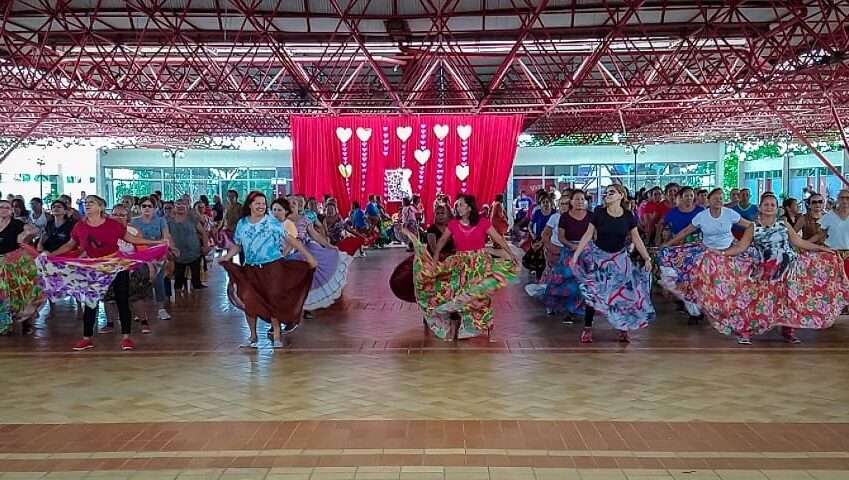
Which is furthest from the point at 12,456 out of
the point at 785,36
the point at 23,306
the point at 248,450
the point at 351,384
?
the point at 785,36

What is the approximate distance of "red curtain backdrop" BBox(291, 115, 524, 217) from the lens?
22.7 metres

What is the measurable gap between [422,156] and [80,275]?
15.9m

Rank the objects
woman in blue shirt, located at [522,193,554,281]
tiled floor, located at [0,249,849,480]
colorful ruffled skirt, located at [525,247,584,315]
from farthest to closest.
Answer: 1. woman in blue shirt, located at [522,193,554,281]
2. colorful ruffled skirt, located at [525,247,584,315]
3. tiled floor, located at [0,249,849,480]

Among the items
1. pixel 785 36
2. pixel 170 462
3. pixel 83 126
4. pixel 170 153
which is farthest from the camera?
pixel 170 153

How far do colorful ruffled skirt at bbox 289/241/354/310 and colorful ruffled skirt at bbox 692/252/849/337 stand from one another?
3840 millimetres

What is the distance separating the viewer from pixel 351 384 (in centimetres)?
611

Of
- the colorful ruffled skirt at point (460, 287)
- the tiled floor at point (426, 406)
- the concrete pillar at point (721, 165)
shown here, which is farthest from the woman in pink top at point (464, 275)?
the concrete pillar at point (721, 165)

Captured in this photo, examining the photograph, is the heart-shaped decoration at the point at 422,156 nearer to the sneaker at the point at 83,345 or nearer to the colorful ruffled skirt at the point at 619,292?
the colorful ruffled skirt at the point at 619,292

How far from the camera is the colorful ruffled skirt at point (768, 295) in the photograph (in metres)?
7.55

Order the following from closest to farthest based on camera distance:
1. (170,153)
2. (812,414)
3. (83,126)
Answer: (812,414) → (83,126) → (170,153)

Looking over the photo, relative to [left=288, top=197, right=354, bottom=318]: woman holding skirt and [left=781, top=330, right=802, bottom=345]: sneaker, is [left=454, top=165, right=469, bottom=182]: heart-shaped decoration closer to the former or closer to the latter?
[left=288, top=197, right=354, bottom=318]: woman holding skirt

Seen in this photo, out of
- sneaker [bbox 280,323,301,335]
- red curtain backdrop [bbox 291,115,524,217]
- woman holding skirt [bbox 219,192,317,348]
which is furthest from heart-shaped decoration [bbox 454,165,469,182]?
woman holding skirt [bbox 219,192,317,348]

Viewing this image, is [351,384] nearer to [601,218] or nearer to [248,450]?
[248,450]

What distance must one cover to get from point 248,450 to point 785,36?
14.2 metres
